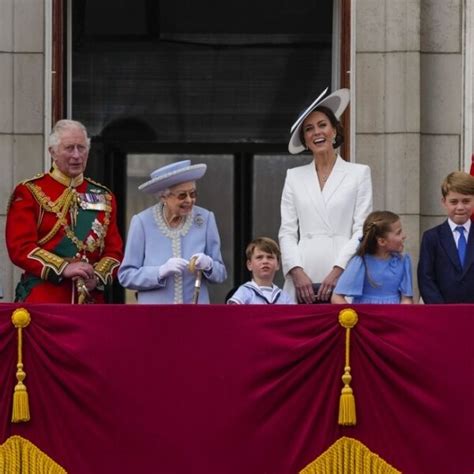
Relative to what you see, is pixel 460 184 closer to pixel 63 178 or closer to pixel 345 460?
pixel 345 460

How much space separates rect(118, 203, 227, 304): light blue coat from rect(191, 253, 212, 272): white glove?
0.23ft

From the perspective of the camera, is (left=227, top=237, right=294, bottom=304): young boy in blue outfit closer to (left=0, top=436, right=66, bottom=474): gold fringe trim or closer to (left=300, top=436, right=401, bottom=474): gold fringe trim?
(left=300, top=436, right=401, bottom=474): gold fringe trim

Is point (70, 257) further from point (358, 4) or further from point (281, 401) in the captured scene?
point (358, 4)

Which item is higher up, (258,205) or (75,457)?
(258,205)

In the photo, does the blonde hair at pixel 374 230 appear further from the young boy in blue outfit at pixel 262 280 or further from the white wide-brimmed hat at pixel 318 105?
the white wide-brimmed hat at pixel 318 105

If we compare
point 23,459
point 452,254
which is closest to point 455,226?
point 452,254

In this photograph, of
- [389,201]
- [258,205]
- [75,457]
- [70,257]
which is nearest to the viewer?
[75,457]

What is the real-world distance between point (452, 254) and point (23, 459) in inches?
112

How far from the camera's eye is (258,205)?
15812mm

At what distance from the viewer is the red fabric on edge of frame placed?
387 inches

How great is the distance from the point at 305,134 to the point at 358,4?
2.40 m

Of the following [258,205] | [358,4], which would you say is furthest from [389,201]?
[258,205]

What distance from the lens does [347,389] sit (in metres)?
9.77

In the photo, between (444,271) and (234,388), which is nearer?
(234,388)
